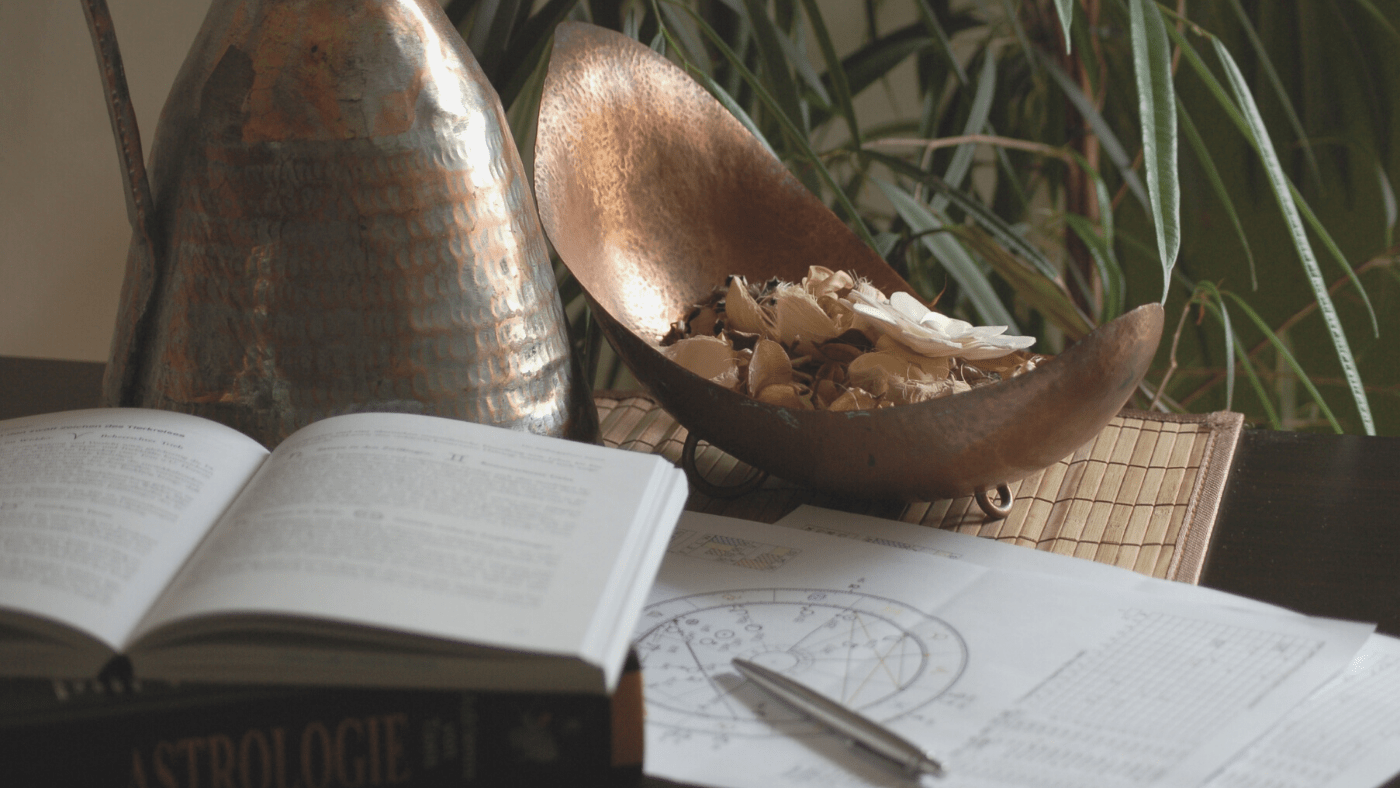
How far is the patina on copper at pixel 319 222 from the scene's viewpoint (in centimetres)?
50

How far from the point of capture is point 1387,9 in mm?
1473

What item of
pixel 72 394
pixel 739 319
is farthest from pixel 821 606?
pixel 72 394

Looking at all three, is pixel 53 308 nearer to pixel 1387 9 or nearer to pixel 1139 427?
pixel 1139 427

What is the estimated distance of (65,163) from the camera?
1313 millimetres

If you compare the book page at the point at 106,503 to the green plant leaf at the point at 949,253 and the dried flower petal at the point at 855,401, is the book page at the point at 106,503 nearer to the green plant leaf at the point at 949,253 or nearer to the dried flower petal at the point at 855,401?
the dried flower petal at the point at 855,401

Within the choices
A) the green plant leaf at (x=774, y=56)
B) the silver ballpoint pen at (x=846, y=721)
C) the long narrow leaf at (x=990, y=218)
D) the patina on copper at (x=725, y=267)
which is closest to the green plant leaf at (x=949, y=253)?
the long narrow leaf at (x=990, y=218)

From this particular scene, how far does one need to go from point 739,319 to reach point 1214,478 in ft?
0.92

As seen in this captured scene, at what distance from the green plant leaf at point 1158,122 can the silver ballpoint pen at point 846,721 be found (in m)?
0.30

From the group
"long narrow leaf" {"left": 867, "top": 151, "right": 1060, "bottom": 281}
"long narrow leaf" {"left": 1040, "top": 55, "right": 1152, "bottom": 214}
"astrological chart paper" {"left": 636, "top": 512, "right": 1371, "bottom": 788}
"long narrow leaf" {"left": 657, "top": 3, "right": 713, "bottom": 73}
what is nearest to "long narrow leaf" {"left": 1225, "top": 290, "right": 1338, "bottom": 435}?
"long narrow leaf" {"left": 867, "top": 151, "right": 1060, "bottom": 281}

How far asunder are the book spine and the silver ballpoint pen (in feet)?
0.23

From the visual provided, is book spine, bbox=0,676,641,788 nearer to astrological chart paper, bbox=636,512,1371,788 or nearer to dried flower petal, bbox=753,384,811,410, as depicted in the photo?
astrological chart paper, bbox=636,512,1371,788

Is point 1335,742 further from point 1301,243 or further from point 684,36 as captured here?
point 684,36

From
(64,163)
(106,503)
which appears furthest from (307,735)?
(64,163)

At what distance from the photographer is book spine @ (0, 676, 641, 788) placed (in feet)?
1.09
